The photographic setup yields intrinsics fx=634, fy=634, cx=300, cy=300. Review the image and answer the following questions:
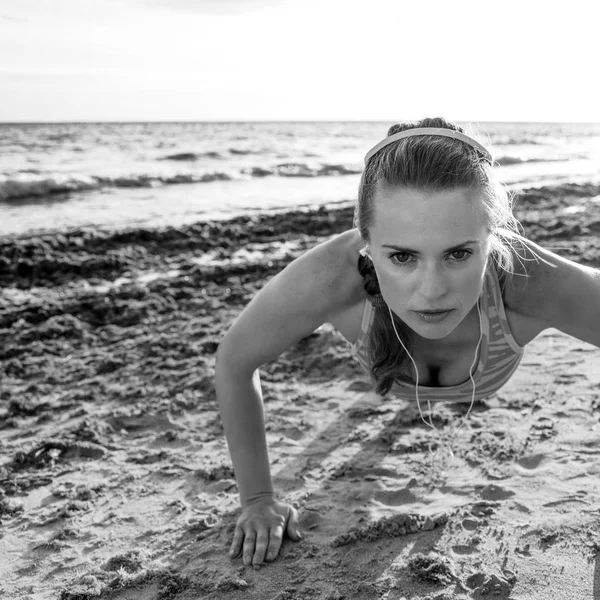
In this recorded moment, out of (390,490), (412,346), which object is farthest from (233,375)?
(390,490)

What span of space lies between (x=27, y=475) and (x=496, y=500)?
7.33 feet

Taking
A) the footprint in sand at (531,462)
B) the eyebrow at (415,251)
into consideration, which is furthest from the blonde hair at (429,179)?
the footprint in sand at (531,462)

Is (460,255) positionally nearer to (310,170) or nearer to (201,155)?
(310,170)

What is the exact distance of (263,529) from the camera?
2.60m

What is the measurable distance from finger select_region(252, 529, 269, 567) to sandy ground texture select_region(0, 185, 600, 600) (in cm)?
7

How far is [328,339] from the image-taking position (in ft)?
15.2

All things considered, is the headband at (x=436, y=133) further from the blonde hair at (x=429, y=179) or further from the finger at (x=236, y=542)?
the finger at (x=236, y=542)

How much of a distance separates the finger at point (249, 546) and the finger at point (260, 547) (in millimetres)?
17

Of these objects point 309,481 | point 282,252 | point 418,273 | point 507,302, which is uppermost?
point 418,273

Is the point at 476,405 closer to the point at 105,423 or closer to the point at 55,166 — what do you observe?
the point at 105,423

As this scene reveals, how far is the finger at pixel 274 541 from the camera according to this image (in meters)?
2.53

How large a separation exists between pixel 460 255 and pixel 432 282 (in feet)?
0.43

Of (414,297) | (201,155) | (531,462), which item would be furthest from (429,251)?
(201,155)

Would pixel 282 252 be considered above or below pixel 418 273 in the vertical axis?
below
